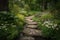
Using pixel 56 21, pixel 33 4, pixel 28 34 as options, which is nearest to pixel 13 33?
pixel 28 34

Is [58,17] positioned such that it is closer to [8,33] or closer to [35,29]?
[35,29]

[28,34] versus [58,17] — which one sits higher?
[58,17]

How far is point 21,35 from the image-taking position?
8609 millimetres

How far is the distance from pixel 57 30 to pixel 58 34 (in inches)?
13.4

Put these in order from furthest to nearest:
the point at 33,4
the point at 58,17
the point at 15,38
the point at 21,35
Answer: the point at 33,4, the point at 58,17, the point at 21,35, the point at 15,38

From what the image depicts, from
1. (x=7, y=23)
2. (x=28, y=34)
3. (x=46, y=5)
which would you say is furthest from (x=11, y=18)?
(x=46, y=5)

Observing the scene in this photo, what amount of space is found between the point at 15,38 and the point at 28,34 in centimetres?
125

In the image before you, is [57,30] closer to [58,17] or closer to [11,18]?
[58,17]

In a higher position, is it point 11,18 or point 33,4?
point 11,18

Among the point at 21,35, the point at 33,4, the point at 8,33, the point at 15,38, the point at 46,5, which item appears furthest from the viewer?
the point at 33,4

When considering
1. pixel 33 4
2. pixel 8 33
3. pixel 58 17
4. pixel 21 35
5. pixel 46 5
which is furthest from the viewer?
pixel 33 4

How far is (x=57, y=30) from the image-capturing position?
26.2 ft

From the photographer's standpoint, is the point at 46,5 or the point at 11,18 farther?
the point at 46,5

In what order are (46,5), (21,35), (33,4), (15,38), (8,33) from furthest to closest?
(33,4) < (46,5) < (21,35) < (15,38) < (8,33)
